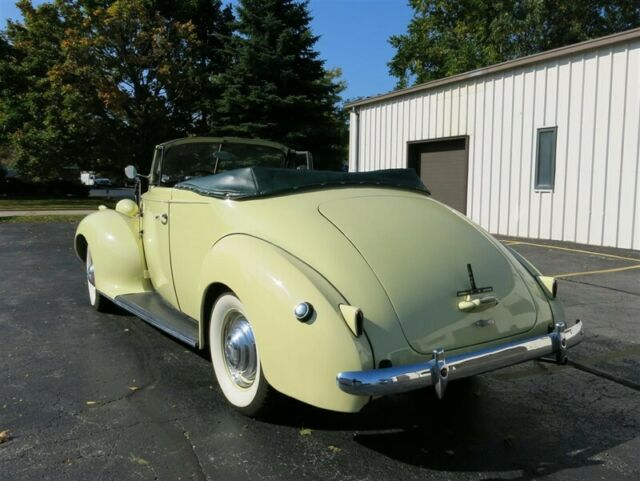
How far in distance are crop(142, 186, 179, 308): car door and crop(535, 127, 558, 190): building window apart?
29.0 ft

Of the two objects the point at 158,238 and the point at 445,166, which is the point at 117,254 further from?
the point at 445,166

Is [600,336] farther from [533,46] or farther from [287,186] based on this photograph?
[533,46]

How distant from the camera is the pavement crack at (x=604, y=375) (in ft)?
12.3

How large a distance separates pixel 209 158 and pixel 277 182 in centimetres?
190

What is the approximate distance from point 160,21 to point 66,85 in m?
5.39

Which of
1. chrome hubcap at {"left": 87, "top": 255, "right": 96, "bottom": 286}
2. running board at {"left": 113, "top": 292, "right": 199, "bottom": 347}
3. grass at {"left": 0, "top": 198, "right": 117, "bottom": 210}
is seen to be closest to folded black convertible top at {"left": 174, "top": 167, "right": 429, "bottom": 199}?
running board at {"left": 113, "top": 292, "right": 199, "bottom": 347}

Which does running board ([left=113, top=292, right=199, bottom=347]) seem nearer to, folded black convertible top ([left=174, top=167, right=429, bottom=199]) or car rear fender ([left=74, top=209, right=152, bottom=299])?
car rear fender ([left=74, top=209, right=152, bottom=299])

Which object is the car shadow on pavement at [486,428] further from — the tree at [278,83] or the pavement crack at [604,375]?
the tree at [278,83]

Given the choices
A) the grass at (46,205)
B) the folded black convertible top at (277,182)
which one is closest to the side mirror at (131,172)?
the folded black convertible top at (277,182)

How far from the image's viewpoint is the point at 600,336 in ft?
15.9

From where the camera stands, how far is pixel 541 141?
11461 millimetres

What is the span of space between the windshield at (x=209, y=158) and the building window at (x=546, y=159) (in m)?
7.60

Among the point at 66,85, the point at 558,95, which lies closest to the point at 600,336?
the point at 558,95

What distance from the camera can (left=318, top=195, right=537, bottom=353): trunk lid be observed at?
2.84m
